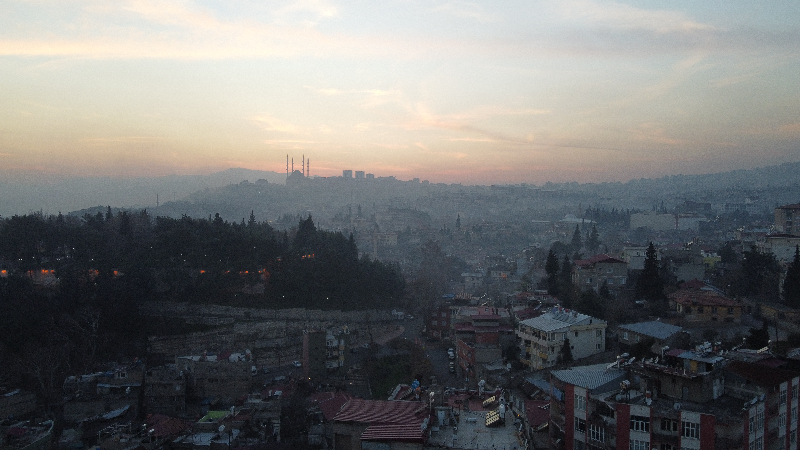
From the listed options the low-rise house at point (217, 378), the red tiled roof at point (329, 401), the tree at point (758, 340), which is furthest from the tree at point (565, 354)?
the low-rise house at point (217, 378)

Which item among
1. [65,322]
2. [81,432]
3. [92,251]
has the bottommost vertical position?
[81,432]

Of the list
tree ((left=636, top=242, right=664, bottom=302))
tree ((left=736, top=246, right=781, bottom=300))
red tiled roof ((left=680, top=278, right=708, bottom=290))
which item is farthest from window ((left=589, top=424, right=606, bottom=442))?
tree ((left=736, top=246, right=781, bottom=300))

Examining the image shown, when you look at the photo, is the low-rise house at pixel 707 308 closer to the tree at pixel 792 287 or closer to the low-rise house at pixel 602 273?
the tree at pixel 792 287

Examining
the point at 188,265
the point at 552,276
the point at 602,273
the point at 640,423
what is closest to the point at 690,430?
the point at 640,423

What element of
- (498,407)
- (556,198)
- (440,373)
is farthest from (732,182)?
(498,407)

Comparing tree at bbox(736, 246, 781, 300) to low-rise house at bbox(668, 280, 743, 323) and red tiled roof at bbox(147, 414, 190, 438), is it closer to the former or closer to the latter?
low-rise house at bbox(668, 280, 743, 323)

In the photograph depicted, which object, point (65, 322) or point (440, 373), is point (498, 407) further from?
point (65, 322)

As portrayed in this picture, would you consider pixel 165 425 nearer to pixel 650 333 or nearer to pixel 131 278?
pixel 131 278
